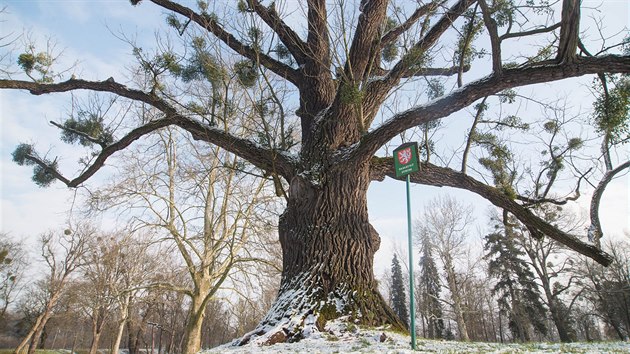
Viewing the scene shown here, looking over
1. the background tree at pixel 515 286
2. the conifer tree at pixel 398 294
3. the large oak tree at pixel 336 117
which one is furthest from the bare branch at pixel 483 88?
the conifer tree at pixel 398 294

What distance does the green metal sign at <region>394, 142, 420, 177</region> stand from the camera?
3.53 meters

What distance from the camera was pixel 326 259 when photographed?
4.02 m

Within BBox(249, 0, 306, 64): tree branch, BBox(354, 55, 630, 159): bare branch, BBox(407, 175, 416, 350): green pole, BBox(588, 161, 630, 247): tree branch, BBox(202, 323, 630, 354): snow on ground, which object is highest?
BBox(249, 0, 306, 64): tree branch

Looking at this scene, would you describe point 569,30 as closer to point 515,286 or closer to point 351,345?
point 351,345

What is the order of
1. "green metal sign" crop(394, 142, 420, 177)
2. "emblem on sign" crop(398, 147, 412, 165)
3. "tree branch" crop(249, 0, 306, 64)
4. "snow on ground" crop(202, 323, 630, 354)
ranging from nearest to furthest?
"snow on ground" crop(202, 323, 630, 354)
"green metal sign" crop(394, 142, 420, 177)
"emblem on sign" crop(398, 147, 412, 165)
"tree branch" crop(249, 0, 306, 64)

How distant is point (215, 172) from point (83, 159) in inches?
197

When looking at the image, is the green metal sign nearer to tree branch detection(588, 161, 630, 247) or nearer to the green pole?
the green pole

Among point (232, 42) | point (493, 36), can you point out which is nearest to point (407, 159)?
point (493, 36)

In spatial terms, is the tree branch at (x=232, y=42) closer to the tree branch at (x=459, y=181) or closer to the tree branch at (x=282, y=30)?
the tree branch at (x=282, y=30)

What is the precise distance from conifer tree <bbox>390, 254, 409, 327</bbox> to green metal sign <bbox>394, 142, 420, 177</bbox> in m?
33.1

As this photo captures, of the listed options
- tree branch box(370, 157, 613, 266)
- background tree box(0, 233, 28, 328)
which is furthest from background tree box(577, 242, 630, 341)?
background tree box(0, 233, 28, 328)

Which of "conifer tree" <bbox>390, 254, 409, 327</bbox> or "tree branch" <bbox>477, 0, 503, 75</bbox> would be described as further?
"conifer tree" <bbox>390, 254, 409, 327</bbox>

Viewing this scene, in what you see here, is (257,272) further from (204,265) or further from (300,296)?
(300,296)

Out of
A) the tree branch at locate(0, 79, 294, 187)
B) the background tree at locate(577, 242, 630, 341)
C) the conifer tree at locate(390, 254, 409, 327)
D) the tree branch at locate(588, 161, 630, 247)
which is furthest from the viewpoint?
the conifer tree at locate(390, 254, 409, 327)
